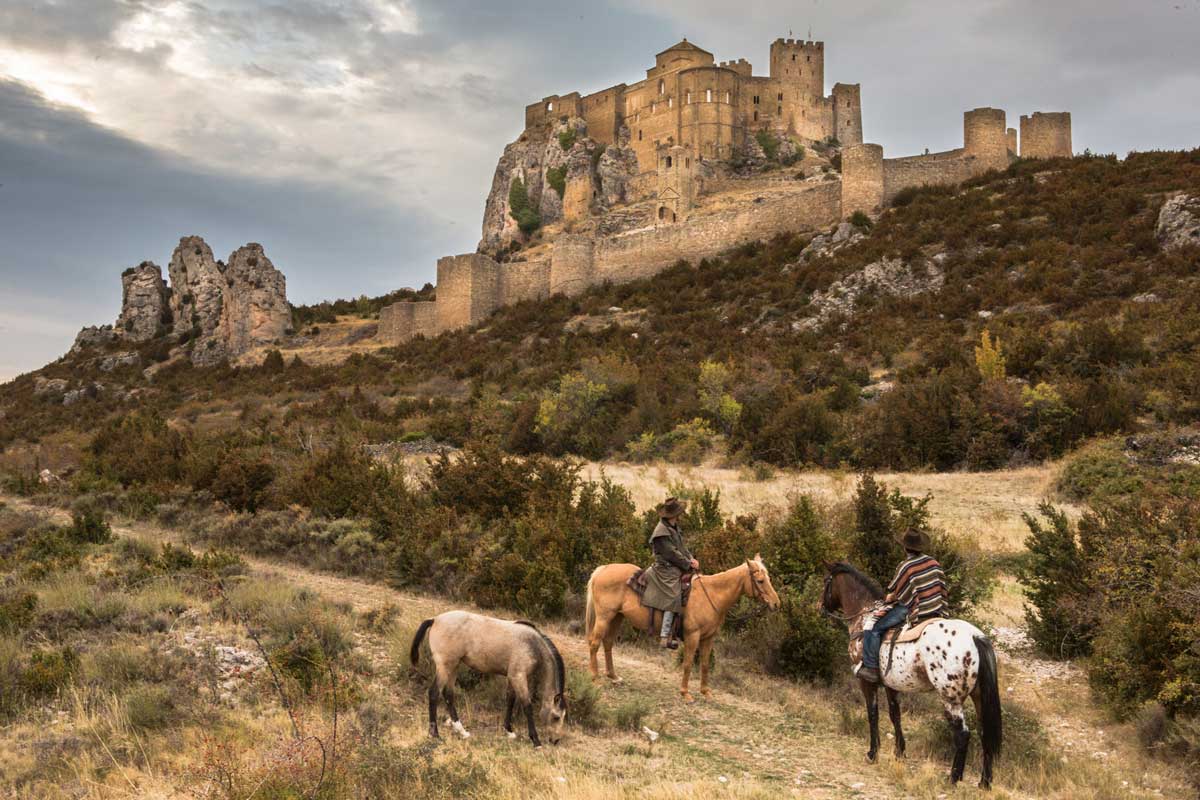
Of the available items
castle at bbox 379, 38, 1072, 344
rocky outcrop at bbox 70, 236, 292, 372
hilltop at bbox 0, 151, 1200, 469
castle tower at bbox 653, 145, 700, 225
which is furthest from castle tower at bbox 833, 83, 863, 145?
rocky outcrop at bbox 70, 236, 292, 372

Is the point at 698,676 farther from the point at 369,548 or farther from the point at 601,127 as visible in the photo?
the point at 601,127

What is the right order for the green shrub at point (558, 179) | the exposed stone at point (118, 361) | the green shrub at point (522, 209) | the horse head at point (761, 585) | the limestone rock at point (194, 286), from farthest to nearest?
the green shrub at point (522, 209) < the green shrub at point (558, 179) < the limestone rock at point (194, 286) < the exposed stone at point (118, 361) < the horse head at point (761, 585)

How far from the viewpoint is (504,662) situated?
5512 millimetres

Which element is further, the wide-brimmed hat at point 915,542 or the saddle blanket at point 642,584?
the saddle blanket at point 642,584

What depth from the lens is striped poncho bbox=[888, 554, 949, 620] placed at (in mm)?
5279

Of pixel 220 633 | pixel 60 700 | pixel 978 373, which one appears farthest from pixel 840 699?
pixel 978 373

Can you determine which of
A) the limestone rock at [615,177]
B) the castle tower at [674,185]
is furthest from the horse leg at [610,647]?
the limestone rock at [615,177]

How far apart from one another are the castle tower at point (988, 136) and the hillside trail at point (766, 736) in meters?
34.5

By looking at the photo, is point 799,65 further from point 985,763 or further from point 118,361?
point 985,763

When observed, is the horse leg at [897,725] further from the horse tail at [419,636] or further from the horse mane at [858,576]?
the horse tail at [419,636]

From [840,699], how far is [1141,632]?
2237 mm

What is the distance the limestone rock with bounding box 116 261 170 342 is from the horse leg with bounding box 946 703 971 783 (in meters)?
49.6

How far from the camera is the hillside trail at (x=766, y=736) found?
504 centimetres

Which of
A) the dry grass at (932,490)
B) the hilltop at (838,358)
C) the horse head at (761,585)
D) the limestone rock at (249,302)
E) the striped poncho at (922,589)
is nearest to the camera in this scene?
the striped poncho at (922,589)
